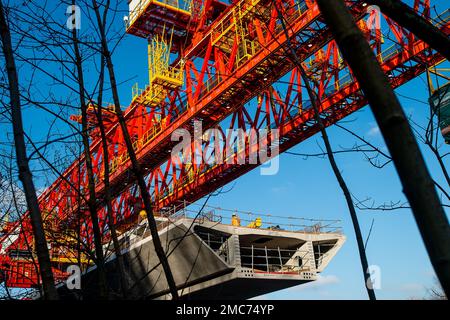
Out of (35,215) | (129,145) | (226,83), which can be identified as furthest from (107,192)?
(226,83)

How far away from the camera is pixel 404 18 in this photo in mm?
2342

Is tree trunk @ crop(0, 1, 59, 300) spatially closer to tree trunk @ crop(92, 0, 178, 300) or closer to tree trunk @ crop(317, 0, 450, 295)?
tree trunk @ crop(92, 0, 178, 300)

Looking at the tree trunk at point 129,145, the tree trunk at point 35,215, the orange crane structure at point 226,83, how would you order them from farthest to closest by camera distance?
the orange crane structure at point 226,83
the tree trunk at point 129,145
the tree trunk at point 35,215

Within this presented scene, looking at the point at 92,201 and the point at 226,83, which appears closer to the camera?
the point at 92,201

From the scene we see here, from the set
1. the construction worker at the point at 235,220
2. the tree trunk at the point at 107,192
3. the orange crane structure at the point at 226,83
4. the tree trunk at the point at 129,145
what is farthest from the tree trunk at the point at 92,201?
the construction worker at the point at 235,220

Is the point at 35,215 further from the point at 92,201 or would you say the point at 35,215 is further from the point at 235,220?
the point at 235,220

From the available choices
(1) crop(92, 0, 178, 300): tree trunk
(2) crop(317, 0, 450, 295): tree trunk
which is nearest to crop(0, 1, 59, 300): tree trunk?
(1) crop(92, 0, 178, 300): tree trunk

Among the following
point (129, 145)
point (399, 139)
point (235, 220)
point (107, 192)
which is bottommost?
point (399, 139)

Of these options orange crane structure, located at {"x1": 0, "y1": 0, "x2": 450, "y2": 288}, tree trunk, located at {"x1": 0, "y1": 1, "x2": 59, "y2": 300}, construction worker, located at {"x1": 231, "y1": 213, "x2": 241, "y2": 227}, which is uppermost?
orange crane structure, located at {"x1": 0, "y1": 0, "x2": 450, "y2": 288}

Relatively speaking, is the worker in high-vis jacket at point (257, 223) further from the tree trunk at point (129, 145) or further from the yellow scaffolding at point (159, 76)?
the tree trunk at point (129, 145)

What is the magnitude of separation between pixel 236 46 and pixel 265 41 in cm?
279

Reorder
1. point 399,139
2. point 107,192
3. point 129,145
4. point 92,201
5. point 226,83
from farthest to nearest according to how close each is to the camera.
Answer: point 226,83
point 107,192
point 92,201
point 129,145
point 399,139

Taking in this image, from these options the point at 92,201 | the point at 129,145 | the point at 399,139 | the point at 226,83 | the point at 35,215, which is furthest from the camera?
the point at 226,83
